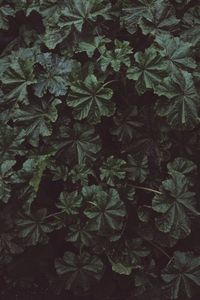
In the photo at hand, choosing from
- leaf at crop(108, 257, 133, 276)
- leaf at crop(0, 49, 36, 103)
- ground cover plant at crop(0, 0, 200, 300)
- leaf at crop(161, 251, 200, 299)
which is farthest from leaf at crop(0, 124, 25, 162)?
leaf at crop(161, 251, 200, 299)

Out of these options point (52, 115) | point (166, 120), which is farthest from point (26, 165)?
point (166, 120)

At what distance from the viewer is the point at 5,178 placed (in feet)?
9.49

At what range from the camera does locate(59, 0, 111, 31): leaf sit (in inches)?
113

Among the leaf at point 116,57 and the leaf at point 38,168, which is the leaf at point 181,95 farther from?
the leaf at point 38,168

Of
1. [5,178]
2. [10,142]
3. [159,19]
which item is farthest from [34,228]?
[159,19]

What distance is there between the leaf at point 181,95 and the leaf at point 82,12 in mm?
432

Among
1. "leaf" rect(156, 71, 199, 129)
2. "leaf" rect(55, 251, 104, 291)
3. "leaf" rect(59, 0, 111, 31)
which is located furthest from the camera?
"leaf" rect(55, 251, 104, 291)

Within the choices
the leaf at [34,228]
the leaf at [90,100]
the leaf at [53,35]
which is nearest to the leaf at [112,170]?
the leaf at [90,100]

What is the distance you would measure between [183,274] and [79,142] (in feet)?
2.60

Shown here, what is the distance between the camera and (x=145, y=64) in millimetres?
2816

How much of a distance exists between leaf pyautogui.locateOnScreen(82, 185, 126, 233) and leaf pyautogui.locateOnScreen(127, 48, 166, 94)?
0.49m

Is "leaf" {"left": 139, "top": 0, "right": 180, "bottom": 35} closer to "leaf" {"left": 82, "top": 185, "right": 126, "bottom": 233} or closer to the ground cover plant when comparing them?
the ground cover plant

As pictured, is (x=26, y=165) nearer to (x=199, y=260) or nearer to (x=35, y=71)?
(x=35, y=71)

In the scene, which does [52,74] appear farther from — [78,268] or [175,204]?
[78,268]
